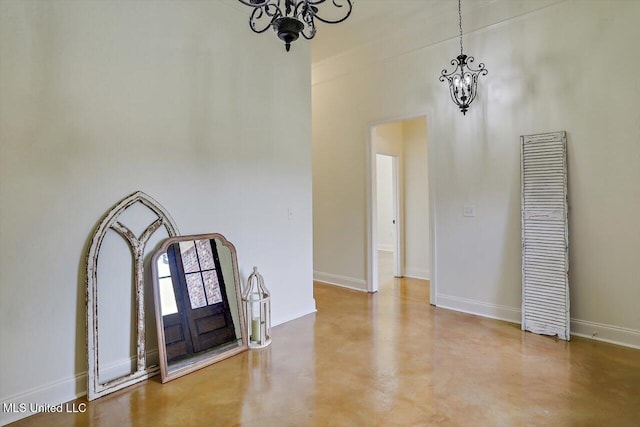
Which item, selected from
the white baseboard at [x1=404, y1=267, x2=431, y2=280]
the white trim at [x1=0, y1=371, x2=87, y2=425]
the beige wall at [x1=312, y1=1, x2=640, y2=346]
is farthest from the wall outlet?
the white trim at [x1=0, y1=371, x2=87, y2=425]

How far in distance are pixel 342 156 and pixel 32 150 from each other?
11.9 feet

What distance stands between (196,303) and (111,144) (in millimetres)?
1364

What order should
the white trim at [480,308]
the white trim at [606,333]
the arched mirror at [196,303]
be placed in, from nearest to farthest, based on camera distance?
the arched mirror at [196,303] → the white trim at [606,333] → the white trim at [480,308]

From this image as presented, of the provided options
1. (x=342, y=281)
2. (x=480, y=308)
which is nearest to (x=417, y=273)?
(x=342, y=281)

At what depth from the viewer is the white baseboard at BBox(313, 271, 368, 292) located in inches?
193

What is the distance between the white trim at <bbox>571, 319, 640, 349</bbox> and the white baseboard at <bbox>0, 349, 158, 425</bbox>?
3.91 meters

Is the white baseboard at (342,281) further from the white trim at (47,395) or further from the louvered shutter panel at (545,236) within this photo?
the white trim at (47,395)

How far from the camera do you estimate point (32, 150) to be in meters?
2.13

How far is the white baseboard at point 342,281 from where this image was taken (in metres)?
4.91

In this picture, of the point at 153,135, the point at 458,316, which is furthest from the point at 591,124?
the point at 153,135

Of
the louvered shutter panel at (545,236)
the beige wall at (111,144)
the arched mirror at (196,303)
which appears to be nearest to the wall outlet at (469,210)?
the louvered shutter panel at (545,236)

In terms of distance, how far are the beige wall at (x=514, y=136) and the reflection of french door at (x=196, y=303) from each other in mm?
2408

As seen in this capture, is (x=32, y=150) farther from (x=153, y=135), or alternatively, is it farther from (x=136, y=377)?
(x=136, y=377)

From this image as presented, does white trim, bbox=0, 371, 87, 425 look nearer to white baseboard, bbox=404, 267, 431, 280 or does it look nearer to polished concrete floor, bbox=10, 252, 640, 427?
polished concrete floor, bbox=10, 252, 640, 427
